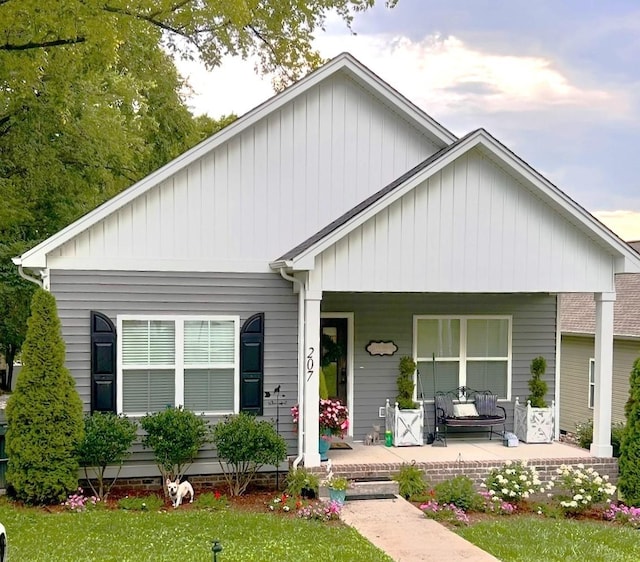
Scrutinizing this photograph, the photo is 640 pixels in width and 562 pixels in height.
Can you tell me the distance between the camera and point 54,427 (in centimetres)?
894

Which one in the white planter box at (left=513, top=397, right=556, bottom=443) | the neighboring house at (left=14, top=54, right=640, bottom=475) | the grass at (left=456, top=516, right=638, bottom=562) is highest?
the neighboring house at (left=14, top=54, right=640, bottom=475)

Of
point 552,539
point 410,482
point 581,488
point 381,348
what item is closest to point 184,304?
point 381,348

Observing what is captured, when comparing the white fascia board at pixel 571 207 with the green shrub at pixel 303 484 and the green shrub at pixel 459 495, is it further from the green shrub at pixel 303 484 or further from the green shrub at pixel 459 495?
the green shrub at pixel 303 484

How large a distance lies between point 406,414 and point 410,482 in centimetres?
185

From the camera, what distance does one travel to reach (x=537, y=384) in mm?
11812

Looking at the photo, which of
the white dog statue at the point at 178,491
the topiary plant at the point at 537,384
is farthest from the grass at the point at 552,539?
the white dog statue at the point at 178,491

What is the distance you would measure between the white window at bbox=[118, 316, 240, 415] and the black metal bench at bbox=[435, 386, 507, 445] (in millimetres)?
3692

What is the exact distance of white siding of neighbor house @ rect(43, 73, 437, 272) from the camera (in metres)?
9.88

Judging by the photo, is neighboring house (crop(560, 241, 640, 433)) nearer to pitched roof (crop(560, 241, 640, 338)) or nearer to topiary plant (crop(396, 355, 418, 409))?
pitched roof (crop(560, 241, 640, 338))

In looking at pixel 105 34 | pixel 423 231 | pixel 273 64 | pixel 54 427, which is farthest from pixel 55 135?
pixel 423 231

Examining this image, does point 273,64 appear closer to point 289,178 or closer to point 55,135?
point 55,135

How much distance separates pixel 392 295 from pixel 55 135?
9.17m

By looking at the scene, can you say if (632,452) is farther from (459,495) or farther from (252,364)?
(252,364)

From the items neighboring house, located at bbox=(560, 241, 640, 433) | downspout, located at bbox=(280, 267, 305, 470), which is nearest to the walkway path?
downspout, located at bbox=(280, 267, 305, 470)
